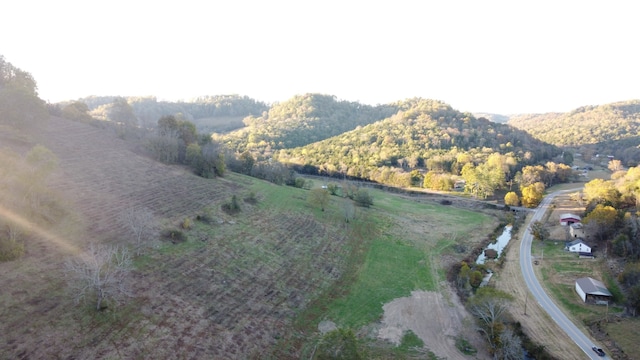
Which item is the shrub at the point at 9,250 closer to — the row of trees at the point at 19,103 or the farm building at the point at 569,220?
the row of trees at the point at 19,103

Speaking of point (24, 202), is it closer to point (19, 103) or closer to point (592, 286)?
point (19, 103)

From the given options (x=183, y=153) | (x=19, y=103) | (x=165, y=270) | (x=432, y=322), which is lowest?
(x=432, y=322)

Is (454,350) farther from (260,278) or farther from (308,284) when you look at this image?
(260,278)

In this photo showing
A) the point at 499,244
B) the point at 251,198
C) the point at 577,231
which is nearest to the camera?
the point at 251,198

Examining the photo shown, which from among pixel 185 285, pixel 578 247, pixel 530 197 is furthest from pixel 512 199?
pixel 185 285

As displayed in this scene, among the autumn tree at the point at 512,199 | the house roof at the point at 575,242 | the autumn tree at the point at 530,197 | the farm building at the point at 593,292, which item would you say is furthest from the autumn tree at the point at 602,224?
the autumn tree at the point at 512,199

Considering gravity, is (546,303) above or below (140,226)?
below

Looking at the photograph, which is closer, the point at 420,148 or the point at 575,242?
the point at 575,242
